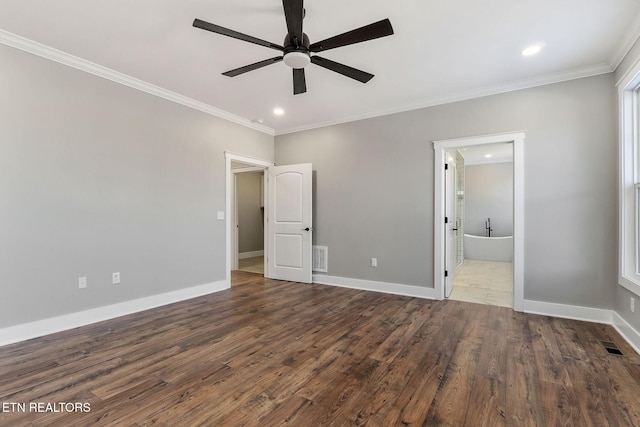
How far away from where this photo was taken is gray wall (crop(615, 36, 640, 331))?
2.57 meters

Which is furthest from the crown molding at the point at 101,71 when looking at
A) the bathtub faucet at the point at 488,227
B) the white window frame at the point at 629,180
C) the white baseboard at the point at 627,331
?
the bathtub faucet at the point at 488,227

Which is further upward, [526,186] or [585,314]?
[526,186]

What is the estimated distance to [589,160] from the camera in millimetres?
3229

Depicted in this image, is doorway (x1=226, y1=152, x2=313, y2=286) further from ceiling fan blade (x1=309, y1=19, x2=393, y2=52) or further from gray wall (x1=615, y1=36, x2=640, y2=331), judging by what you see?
gray wall (x1=615, y1=36, x2=640, y2=331)

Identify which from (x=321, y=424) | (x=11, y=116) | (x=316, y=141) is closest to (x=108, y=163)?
(x=11, y=116)

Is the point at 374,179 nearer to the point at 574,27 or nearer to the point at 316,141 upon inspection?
the point at 316,141

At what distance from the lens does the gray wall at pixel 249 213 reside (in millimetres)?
7770

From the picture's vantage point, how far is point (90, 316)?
312cm

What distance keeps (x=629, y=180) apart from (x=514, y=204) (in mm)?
977

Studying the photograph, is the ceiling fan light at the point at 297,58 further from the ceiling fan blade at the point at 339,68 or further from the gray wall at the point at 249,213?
the gray wall at the point at 249,213

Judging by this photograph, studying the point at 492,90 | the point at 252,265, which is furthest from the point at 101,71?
the point at 252,265

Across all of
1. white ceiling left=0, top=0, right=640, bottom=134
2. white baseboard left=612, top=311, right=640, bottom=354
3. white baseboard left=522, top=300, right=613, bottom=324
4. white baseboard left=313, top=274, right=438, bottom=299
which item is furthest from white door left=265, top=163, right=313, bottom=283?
white baseboard left=612, top=311, right=640, bottom=354

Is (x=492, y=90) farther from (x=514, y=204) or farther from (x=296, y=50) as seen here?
(x=296, y=50)

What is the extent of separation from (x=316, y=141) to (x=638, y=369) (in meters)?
4.52
